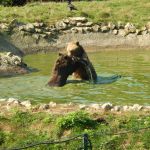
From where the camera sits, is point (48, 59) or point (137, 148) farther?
point (48, 59)

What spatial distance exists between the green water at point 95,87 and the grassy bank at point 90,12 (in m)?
11.2

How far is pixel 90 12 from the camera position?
1555 inches

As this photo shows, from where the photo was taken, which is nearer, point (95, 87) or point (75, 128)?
point (75, 128)

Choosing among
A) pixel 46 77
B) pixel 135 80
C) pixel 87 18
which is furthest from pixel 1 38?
pixel 135 80

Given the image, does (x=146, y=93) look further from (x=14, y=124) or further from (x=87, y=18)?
(x=87, y=18)

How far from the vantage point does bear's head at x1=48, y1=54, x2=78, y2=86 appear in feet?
66.4

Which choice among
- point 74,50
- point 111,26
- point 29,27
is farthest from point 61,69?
point 111,26

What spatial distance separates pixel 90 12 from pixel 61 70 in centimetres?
1963

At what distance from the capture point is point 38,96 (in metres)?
18.6

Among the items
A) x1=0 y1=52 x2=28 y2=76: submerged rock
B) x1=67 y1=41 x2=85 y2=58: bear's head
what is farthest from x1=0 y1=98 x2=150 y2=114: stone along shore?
x1=0 y1=52 x2=28 y2=76: submerged rock

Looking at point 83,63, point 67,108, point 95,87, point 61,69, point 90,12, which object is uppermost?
point 90,12

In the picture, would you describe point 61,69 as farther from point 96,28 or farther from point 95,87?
point 96,28

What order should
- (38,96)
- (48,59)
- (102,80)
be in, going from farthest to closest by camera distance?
(48,59) → (102,80) → (38,96)

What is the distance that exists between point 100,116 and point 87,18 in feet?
79.4
